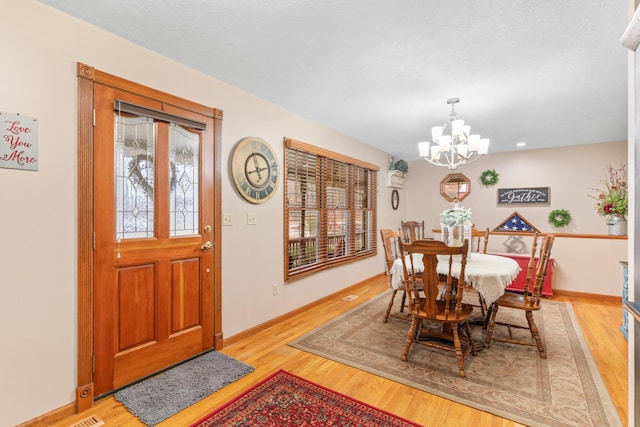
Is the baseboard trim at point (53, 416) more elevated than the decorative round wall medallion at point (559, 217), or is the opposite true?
the decorative round wall medallion at point (559, 217)

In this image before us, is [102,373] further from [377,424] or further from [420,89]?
[420,89]

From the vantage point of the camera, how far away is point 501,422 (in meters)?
1.76

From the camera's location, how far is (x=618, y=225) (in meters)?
4.20

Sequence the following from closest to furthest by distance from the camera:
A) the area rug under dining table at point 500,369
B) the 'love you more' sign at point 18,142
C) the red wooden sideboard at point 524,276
Result: 1. the 'love you more' sign at point 18,142
2. the area rug under dining table at point 500,369
3. the red wooden sideboard at point 524,276

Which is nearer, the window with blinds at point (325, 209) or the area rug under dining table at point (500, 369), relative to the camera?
the area rug under dining table at point (500, 369)

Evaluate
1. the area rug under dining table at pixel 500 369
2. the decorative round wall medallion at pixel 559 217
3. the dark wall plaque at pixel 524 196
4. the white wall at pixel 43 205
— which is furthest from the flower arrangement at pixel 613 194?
the white wall at pixel 43 205

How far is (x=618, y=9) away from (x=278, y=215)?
2.98 meters

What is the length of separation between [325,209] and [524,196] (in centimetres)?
382

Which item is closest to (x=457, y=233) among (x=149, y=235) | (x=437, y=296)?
(x=437, y=296)

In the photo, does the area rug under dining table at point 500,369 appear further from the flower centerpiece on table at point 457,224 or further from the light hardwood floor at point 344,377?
the flower centerpiece on table at point 457,224

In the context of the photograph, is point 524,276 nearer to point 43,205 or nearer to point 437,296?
point 437,296

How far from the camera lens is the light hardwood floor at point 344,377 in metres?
1.80

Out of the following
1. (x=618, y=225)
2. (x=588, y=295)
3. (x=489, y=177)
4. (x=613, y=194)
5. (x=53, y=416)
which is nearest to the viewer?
(x=53, y=416)

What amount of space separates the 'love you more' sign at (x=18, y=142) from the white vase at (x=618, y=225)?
6387 millimetres
